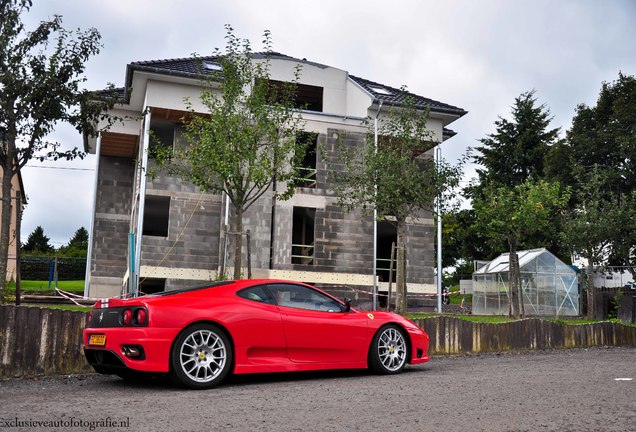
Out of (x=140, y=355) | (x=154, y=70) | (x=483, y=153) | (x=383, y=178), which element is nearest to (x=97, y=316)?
(x=140, y=355)

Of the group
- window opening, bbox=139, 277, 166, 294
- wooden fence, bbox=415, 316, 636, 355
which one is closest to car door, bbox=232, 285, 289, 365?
wooden fence, bbox=415, 316, 636, 355

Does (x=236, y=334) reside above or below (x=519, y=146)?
below

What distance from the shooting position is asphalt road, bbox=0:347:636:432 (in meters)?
5.31

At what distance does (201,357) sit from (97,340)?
1.26 meters

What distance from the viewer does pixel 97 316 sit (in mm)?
7918

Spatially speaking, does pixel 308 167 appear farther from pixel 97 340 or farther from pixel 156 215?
pixel 97 340

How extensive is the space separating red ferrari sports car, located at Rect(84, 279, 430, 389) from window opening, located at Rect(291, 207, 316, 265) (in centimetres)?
1638

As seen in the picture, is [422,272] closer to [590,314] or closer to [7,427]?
[590,314]

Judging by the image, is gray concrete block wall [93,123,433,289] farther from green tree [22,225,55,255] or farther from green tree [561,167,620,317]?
green tree [22,225,55,255]

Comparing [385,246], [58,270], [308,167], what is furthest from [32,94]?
[58,270]

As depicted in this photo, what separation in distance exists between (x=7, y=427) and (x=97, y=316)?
2.73 meters

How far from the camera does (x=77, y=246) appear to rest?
58.8m

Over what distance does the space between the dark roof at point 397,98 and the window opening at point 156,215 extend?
29.0ft

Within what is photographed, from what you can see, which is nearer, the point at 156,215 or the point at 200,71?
the point at 200,71
